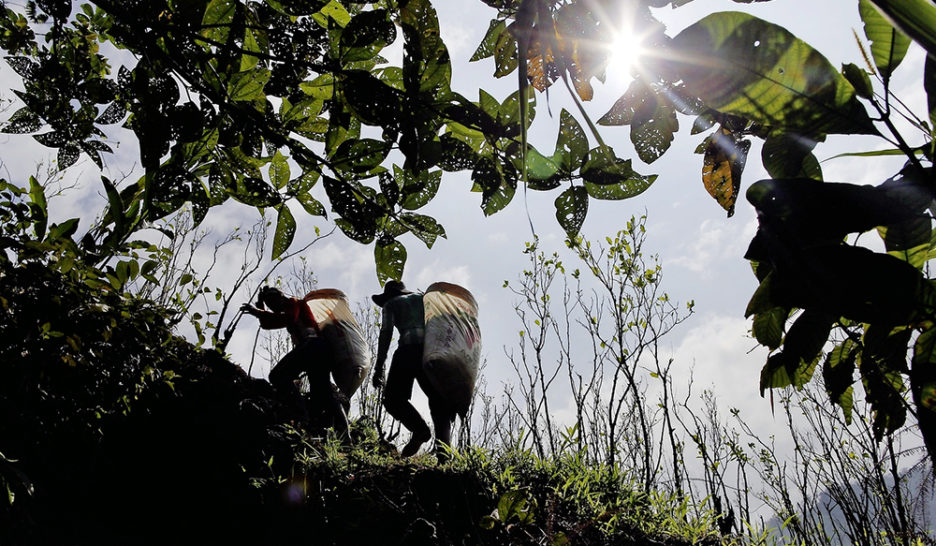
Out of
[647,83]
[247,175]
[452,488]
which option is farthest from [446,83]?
[452,488]

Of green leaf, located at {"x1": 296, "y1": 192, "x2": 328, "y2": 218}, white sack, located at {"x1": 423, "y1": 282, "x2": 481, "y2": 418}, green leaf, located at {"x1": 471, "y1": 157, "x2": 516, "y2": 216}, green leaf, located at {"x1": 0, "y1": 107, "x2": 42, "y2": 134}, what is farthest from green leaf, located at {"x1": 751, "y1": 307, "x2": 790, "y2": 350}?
white sack, located at {"x1": 423, "y1": 282, "x2": 481, "y2": 418}

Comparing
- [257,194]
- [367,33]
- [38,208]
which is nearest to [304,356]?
[38,208]

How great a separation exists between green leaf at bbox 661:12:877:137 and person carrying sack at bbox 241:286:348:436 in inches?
149

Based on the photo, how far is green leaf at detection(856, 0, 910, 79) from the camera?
40 centimetres

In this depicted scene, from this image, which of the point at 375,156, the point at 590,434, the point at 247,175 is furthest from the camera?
the point at 590,434

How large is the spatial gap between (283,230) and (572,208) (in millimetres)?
584

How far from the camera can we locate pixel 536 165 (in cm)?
77

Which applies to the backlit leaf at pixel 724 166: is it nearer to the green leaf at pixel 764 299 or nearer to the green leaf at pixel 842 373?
the green leaf at pixel 842 373

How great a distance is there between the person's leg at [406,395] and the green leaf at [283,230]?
2.78m

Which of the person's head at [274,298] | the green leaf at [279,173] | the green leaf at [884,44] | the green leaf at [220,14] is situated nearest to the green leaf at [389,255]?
the green leaf at [279,173]

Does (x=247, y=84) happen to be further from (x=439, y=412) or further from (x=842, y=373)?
(x=439, y=412)

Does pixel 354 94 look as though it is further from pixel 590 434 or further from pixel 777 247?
pixel 590 434

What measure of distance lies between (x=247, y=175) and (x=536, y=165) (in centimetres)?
64

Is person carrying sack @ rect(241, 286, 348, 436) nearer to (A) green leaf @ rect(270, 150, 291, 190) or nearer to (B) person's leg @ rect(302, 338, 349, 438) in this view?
(B) person's leg @ rect(302, 338, 349, 438)
